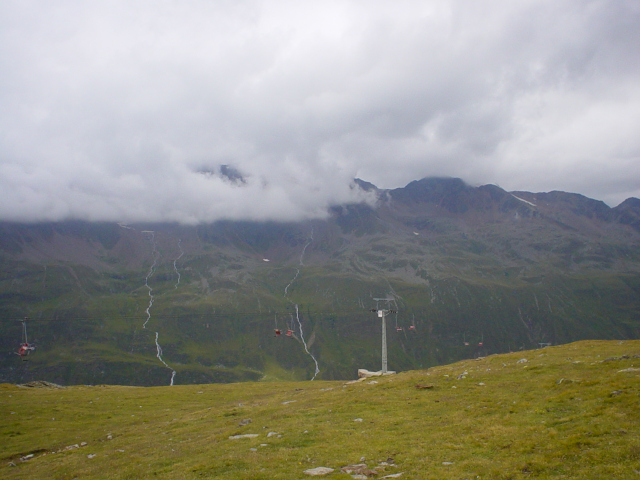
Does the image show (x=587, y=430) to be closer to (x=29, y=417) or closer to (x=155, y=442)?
(x=155, y=442)

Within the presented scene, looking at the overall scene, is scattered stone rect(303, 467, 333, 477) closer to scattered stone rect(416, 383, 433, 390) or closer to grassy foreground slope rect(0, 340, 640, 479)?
grassy foreground slope rect(0, 340, 640, 479)

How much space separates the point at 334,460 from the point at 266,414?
1973 cm

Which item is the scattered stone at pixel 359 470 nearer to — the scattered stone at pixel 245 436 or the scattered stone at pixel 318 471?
the scattered stone at pixel 318 471

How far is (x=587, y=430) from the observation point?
20.5 metres

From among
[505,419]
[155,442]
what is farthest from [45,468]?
[505,419]

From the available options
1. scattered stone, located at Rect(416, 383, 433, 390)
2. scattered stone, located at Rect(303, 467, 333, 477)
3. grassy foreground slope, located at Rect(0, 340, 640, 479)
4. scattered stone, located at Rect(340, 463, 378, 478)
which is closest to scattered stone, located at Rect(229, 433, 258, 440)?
grassy foreground slope, located at Rect(0, 340, 640, 479)

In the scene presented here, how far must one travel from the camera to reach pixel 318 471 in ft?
68.0

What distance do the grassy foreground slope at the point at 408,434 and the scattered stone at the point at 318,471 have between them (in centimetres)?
38

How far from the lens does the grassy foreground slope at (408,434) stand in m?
19.0

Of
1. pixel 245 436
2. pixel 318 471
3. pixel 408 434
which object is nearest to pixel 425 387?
pixel 408 434

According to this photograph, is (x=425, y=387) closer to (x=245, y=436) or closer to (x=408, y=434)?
(x=408, y=434)

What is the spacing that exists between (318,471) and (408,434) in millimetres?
8102

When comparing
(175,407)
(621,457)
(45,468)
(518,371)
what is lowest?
(175,407)

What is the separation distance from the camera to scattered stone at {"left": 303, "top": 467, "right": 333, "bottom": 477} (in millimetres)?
20453
